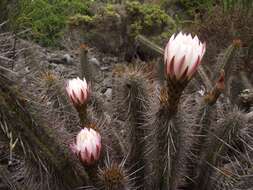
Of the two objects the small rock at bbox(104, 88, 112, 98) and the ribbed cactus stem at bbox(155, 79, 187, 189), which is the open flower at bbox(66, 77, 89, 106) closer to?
the ribbed cactus stem at bbox(155, 79, 187, 189)

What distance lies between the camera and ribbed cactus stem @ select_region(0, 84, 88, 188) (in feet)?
8.64

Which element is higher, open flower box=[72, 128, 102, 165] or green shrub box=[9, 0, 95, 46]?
open flower box=[72, 128, 102, 165]

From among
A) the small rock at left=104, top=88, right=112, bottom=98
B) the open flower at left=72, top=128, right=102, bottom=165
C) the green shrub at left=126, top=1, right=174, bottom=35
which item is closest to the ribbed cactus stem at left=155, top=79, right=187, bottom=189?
the open flower at left=72, top=128, right=102, bottom=165

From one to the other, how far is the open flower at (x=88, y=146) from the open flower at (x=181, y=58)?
614 millimetres

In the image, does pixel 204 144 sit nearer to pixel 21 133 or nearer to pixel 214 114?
pixel 214 114

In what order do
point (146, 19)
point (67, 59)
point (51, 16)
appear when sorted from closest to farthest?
point (67, 59) → point (51, 16) → point (146, 19)

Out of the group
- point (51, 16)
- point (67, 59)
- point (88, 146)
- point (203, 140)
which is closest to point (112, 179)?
point (88, 146)

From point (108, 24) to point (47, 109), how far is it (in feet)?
13.6

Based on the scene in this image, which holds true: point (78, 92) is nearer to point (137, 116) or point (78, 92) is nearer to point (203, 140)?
point (137, 116)

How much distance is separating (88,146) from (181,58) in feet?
2.44

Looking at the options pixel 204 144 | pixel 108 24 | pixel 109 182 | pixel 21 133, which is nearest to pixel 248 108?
pixel 204 144

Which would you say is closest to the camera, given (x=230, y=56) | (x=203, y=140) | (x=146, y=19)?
(x=203, y=140)

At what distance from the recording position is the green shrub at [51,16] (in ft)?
21.5

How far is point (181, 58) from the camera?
7.59 feet
